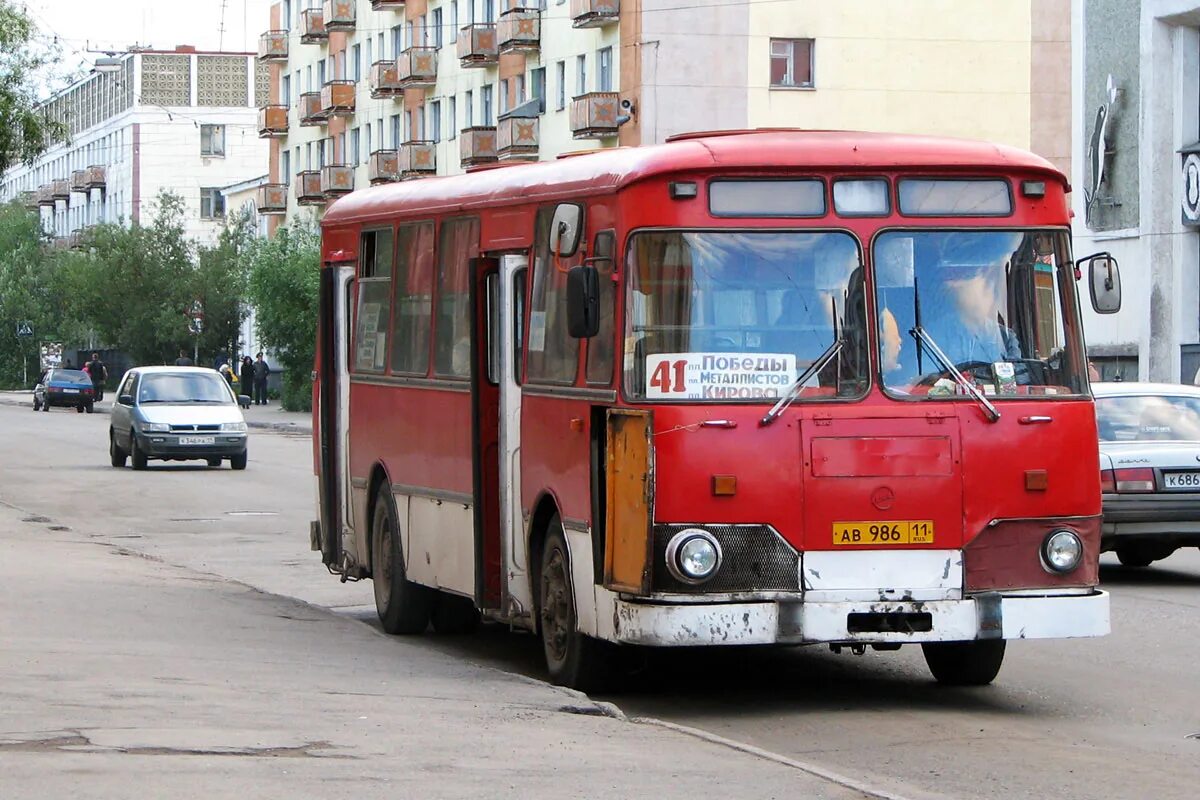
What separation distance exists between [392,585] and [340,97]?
7530cm

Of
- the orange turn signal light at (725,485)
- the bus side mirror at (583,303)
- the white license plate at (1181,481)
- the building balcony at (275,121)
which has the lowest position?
the white license plate at (1181,481)

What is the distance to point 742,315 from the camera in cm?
1025

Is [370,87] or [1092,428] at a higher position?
[370,87]

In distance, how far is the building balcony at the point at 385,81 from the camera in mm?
81750

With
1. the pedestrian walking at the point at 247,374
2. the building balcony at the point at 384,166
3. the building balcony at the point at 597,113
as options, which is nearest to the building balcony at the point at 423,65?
the building balcony at the point at 384,166

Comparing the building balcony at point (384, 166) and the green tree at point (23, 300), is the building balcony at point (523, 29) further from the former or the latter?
the green tree at point (23, 300)

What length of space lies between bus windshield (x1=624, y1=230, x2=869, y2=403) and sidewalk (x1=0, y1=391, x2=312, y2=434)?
156ft

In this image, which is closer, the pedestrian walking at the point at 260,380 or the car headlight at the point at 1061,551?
the car headlight at the point at 1061,551

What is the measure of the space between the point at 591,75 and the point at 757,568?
5727cm

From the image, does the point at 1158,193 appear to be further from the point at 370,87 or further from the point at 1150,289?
the point at 370,87

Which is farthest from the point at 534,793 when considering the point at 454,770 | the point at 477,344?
the point at 477,344

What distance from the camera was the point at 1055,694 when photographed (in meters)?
11.4

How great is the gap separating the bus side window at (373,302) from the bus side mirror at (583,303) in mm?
4220

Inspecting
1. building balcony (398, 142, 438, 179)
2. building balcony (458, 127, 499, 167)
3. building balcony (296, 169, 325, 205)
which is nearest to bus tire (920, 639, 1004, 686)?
building balcony (458, 127, 499, 167)
